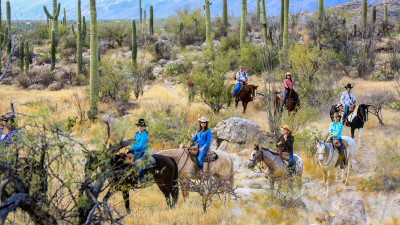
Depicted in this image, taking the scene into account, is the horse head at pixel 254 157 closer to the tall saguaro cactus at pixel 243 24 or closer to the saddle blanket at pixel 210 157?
the saddle blanket at pixel 210 157

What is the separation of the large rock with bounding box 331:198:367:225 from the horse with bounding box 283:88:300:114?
9053 millimetres

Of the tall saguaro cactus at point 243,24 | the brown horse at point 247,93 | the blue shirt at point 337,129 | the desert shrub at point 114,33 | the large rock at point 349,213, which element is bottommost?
the large rock at point 349,213

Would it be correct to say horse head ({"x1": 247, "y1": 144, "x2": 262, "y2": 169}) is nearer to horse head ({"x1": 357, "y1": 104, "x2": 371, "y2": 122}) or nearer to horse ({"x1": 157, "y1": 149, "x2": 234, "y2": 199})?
horse ({"x1": 157, "y1": 149, "x2": 234, "y2": 199})

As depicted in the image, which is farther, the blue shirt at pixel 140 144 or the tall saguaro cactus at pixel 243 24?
the tall saguaro cactus at pixel 243 24

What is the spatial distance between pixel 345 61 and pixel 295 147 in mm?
18532

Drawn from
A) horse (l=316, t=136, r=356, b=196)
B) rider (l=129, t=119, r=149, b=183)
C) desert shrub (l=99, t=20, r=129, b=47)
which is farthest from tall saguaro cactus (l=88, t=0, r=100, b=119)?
desert shrub (l=99, t=20, r=129, b=47)

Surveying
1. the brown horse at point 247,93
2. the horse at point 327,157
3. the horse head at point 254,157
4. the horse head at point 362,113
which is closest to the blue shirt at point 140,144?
the horse head at point 254,157

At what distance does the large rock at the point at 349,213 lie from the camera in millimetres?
6391

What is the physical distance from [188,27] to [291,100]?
26.7 m

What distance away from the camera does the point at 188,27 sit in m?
40.6

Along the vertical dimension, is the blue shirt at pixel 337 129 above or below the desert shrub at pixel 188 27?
below

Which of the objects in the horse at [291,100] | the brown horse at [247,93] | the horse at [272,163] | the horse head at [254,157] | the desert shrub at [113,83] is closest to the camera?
the horse head at [254,157]

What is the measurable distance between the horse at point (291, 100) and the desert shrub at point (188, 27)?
24118 millimetres

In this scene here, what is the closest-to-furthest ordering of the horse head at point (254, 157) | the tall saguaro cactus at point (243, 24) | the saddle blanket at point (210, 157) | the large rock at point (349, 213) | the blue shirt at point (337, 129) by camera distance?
the large rock at point (349, 213)
the horse head at point (254, 157)
the saddle blanket at point (210, 157)
the blue shirt at point (337, 129)
the tall saguaro cactus at point (243, 24)
